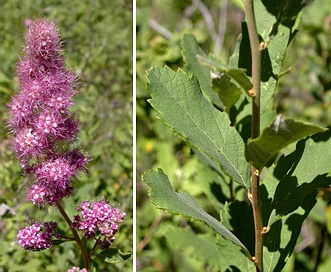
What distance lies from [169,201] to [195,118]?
12cm

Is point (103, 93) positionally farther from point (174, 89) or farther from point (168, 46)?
point (174, 89)

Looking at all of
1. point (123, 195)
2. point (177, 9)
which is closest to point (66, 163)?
point (123, 195)

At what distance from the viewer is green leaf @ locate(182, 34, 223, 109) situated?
1.07 meters

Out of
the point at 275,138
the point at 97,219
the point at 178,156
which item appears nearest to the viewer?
the point at 275,138

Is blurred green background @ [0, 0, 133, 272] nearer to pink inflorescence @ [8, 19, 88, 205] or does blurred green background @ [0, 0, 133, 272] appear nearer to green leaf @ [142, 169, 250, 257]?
pink inflorescence @ [8, 19, 88, 205]

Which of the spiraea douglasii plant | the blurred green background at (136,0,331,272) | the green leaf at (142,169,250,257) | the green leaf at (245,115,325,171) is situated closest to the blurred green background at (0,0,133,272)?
the blurred green background at (136,0,331,272)

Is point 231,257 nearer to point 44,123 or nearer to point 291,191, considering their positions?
point 291,191

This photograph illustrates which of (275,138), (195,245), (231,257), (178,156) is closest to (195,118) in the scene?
(275,138)

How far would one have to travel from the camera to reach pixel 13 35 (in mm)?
2279

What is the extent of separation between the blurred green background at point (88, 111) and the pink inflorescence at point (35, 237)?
0.51ft

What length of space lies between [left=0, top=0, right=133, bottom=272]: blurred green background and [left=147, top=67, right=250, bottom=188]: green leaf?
0.36 m

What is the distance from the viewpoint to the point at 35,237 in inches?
35.7

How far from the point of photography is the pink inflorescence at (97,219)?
926 millimetres

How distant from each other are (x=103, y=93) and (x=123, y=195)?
561 millimetres
